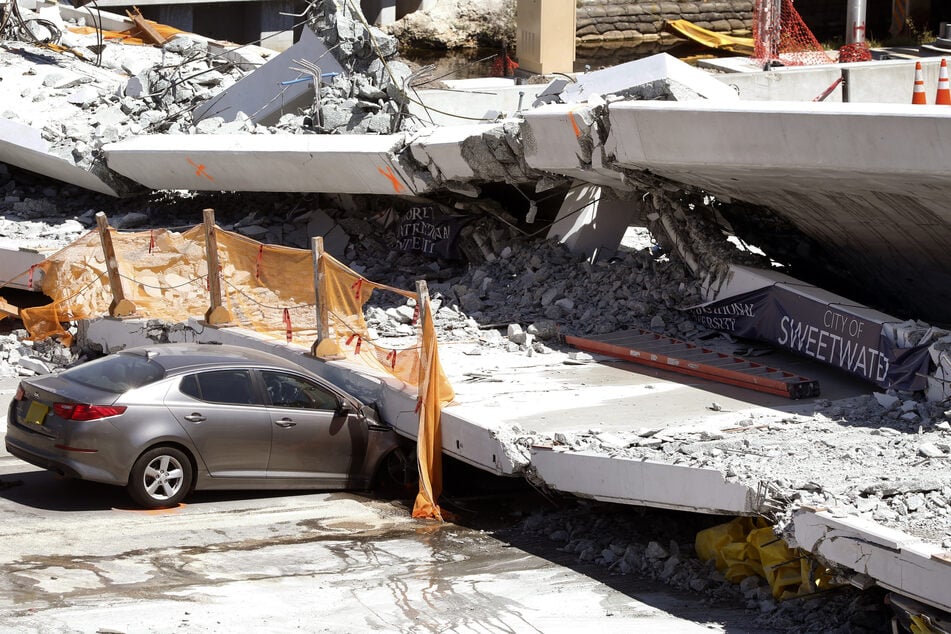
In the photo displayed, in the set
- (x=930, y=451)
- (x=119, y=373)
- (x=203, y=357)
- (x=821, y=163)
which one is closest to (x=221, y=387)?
(x=203, y=357)

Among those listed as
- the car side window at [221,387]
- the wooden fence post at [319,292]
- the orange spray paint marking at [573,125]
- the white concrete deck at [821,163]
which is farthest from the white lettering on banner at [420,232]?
the car side window at [221,387]

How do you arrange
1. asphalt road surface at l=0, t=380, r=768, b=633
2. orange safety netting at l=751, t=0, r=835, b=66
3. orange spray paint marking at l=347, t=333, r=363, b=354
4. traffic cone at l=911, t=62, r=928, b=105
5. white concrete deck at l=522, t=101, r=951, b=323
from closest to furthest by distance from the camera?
asphalt road surface at l=0, t=380, r=768, b=633 < white concrete deck at l=522, t=101, r=951, b=323 < orange spray paint marking at l=347, t=333, r=363, b=354 < traffic cone at l=911, t=62, r=928, b=105 < orange safety netting at l=751, t=0, r=835, b=66

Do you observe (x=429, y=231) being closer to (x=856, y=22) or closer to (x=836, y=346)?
(x=836, y=346)

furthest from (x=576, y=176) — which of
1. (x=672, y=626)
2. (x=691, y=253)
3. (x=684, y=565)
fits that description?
(x=672, y=626)

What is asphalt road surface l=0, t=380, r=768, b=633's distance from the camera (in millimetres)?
8188

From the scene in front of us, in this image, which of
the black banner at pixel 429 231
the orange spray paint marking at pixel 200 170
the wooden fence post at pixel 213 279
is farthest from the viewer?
the orange spray paint marking at pixel 200 170

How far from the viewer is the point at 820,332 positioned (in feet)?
41.6

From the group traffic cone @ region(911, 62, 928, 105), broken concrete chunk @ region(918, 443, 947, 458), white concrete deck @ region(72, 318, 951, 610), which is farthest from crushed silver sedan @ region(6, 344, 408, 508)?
traffic cone @ region(911, 62, 928, 105)

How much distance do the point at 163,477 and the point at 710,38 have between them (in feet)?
86.6

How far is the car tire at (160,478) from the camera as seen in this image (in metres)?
10.5

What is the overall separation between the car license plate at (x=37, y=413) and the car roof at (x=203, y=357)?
1062 mm

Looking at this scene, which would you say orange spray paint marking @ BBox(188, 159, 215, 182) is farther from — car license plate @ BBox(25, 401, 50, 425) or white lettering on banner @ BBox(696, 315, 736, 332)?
car license plate @ BBox(25, 401, 50, 425)

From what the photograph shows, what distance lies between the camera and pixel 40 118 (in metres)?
22.0

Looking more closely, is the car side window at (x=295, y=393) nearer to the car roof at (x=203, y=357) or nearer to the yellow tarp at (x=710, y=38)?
the car roof at (x=203, y=357)
